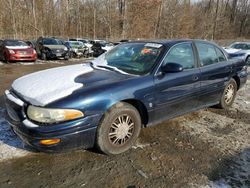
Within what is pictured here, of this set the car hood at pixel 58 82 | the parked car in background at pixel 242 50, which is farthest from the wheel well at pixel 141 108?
the parked car in background at pixel 242 50

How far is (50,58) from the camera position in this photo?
1570 centimetres

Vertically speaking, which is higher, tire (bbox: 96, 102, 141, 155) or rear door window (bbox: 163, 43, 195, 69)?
rear door window (bbox: 163, 43, 195, 69)

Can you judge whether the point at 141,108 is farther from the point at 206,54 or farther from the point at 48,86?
the point at 206,54

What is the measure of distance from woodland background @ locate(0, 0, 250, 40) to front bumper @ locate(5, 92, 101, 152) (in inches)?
1050

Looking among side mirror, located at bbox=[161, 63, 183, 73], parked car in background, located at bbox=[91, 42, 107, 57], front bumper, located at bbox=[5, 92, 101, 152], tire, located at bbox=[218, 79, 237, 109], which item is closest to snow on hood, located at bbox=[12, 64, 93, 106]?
front bumper, located at bbox=[5, 92, 101, 152]

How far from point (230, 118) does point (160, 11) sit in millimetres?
34631

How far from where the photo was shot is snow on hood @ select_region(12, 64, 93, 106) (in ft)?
9.29

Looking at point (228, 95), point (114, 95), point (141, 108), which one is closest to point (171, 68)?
point (141, 108)

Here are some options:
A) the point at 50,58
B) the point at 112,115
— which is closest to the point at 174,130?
the point at 112,115

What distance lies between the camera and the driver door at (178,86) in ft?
11.7

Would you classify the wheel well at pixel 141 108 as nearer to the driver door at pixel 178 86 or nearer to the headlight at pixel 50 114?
the driver door at pixel 178 86

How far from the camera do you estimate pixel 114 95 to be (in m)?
3.06

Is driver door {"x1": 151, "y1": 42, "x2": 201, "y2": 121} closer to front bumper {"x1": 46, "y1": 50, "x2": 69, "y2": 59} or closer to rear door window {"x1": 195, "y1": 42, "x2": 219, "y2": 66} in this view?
rear door window {"x1": 195, "y1": 42, "x2": 219, "y2": 66}

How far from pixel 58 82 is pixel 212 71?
111 inches
